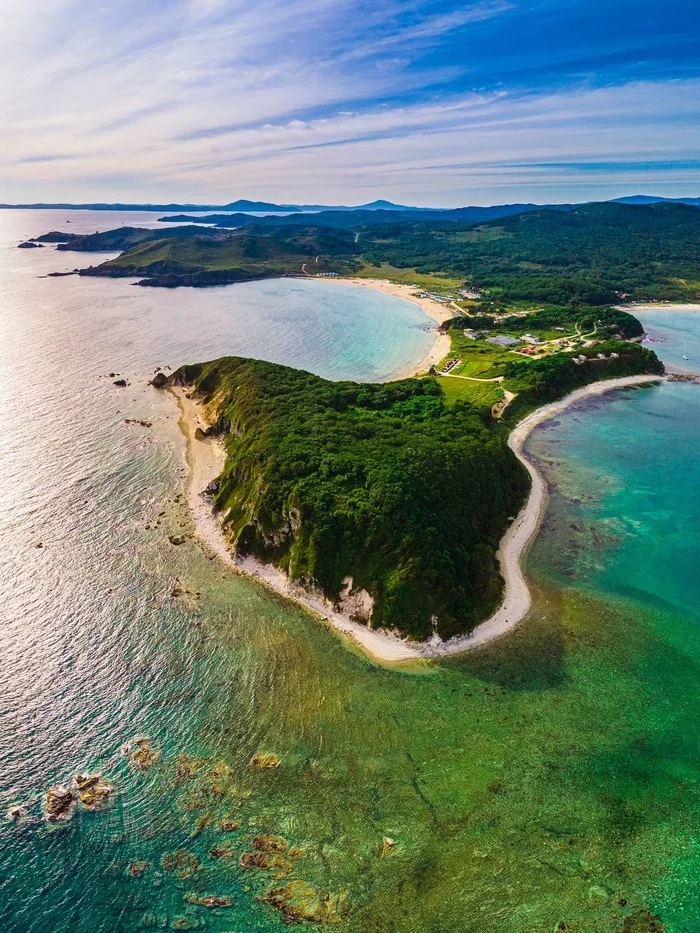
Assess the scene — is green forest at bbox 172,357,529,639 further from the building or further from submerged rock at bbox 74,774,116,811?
the building

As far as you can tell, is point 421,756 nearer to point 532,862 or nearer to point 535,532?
point 532,862

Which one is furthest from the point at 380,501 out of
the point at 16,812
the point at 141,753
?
the point at 16,812

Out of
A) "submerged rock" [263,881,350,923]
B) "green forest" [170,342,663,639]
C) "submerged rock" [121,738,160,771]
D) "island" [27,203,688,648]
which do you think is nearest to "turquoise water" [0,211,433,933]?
"submerged rock" [121,738,160,771]

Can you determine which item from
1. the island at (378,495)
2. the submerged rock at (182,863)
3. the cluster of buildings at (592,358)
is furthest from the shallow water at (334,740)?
the cluster of buildings at (592,358)

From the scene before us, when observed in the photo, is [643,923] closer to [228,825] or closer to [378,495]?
[228,825]

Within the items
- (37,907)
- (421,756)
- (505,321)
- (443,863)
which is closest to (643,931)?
(443,863)

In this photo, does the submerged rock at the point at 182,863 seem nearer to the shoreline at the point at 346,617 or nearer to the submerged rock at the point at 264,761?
the submerged rock at the point at 264,761

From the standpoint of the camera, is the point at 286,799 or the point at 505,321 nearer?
the point at 286,799
